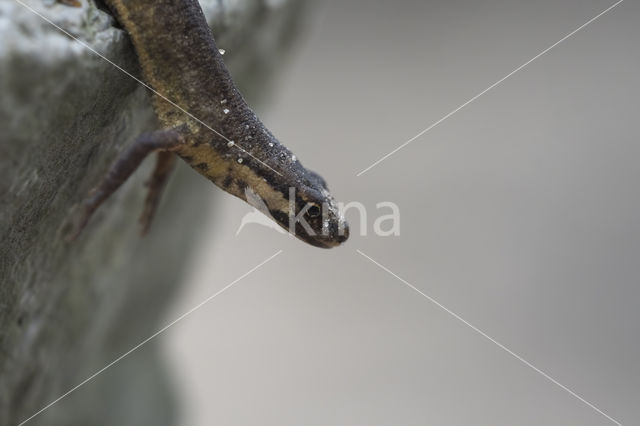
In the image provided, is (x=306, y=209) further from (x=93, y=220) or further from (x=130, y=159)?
(x=93, y=220)

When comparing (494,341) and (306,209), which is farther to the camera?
(494,341)

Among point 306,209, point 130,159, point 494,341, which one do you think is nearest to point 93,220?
point 130,159

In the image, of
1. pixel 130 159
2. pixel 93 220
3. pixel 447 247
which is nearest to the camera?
pixel 130 159

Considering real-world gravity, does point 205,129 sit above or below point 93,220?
above

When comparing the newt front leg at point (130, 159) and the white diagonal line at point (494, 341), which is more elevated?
the newt front leg at point (130, 159)

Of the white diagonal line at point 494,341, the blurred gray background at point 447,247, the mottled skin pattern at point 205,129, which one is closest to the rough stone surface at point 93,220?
the mottled skin pattern at point 205,129

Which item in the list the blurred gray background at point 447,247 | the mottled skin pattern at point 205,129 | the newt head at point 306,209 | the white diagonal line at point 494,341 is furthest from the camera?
the blurred gray background at point 447,247

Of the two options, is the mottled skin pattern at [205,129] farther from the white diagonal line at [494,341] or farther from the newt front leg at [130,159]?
the white diagonal line at [494,341]

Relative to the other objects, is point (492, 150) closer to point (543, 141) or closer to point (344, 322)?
point (543, 141)
